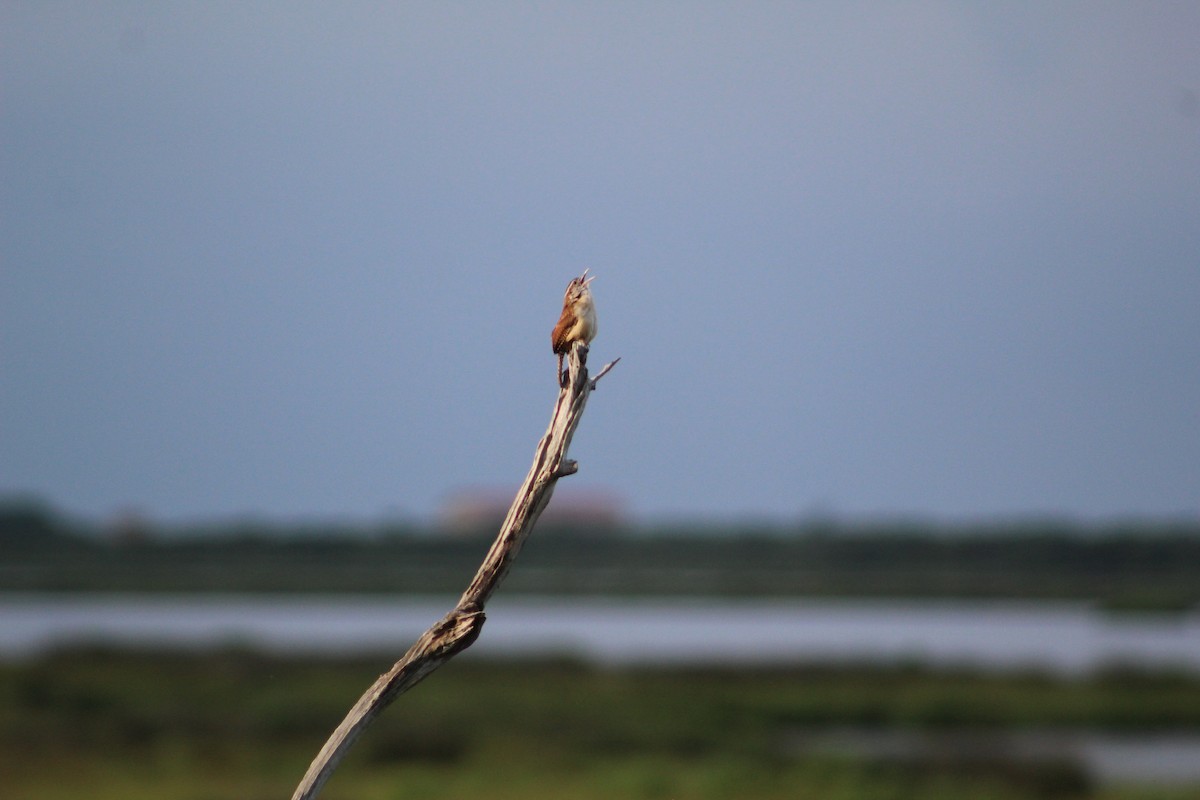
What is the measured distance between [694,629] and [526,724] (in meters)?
30.7

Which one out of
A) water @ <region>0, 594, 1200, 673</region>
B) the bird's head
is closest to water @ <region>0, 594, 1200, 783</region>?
water @ <region>0, 594, 1200, 673</region>

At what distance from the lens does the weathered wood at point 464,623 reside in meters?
1.85

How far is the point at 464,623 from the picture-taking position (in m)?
1.90

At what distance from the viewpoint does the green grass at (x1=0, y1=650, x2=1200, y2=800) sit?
1612cm

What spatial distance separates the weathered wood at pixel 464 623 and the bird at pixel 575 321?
34 cm

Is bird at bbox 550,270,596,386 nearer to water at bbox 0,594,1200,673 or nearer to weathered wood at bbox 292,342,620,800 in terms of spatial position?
weathered wood at bbox 292,342,620,800

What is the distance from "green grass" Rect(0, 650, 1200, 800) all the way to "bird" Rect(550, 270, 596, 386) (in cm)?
1307

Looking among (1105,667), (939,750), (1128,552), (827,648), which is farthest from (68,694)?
(1128,552)

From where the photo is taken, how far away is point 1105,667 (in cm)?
3019

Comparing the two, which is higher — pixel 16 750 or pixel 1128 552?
pixel 1128 552

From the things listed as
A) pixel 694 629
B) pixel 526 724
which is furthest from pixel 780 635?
pixel 526 724

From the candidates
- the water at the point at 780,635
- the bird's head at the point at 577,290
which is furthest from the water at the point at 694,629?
the bird's head at the point at 577,290

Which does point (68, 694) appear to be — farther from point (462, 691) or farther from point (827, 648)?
point (827, 648)

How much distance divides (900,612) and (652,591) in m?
17.5
